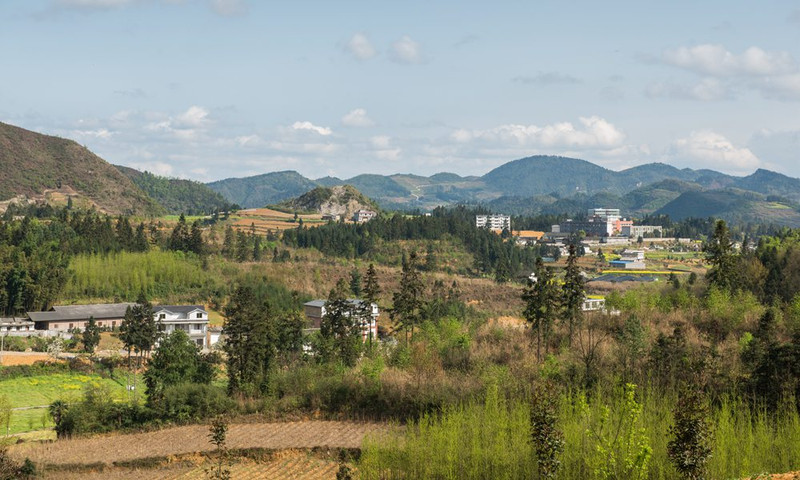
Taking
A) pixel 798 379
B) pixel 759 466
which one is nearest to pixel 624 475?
pixel 759 466

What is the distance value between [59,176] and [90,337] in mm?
128021

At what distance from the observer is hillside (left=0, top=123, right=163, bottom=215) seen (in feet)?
516

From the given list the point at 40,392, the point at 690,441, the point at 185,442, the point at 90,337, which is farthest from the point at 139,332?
the point at 690,441

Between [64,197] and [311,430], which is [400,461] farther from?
[64,197]

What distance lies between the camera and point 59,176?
168250 mm

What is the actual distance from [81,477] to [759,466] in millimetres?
20455

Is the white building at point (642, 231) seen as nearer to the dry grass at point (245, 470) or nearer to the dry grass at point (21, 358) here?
the dry grass at point (21, 358)

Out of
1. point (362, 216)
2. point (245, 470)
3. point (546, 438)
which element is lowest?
point (245, 470)

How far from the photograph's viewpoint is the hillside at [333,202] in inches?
6634

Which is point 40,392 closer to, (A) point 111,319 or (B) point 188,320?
(B) point 188,320

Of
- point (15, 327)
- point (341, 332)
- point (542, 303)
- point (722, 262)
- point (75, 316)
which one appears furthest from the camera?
point (75, 316)

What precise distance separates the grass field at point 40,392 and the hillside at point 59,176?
11610cm

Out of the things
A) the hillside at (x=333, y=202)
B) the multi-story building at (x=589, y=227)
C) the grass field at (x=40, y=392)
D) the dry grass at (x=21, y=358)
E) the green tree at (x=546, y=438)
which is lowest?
the grass field at (x=40, y=392)

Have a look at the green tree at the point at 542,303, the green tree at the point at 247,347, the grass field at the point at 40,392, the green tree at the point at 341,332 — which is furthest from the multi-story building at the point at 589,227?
the green tree at the point at 247,347
